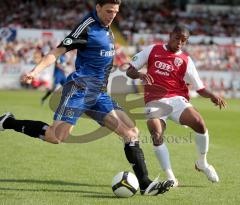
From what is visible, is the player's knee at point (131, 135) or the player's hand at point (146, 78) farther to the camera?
the player's hand at point (146, 78)

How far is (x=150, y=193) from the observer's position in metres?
8.05

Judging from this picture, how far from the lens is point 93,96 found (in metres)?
8.47

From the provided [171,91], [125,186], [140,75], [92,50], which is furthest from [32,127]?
[171,91]

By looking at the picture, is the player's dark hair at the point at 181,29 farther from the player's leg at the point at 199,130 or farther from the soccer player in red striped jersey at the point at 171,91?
the player's leg at the point at 199,130

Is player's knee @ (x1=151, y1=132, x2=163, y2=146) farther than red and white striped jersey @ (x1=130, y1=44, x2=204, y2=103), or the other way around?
red and white striped jersey @ (x1=130, y1=44, x2=204, y2=103)

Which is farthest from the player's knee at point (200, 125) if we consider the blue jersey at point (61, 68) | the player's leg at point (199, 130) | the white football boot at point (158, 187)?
the blue jersey at point (61, 68)

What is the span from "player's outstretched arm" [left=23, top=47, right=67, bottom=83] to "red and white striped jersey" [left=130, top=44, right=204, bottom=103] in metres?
1.70

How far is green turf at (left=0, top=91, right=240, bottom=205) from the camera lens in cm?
784

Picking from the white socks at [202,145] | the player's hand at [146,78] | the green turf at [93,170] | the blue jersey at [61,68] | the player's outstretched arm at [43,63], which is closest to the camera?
the player's outstretched arm at [43,63]

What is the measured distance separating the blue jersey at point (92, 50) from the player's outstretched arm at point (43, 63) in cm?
14

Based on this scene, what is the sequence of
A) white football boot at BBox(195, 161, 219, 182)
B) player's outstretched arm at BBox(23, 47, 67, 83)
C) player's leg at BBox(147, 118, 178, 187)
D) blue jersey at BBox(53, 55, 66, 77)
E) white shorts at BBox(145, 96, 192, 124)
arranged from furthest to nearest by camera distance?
1. blue jersey at BBox(53, 55, 66, 77)
2. white shorts at BBox(145, 96, 192, 124)
3. white football boot at BBox(195, 161, 219, 182)
4. player's leg at BBox(147, 118, 178, 187)
5. player's outstretched arm at BBox(23, 47, 67, 83)

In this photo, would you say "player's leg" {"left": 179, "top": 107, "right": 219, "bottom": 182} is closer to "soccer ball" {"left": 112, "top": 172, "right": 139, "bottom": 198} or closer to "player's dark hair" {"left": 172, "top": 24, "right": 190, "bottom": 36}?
"player's dark hair" {"left": 172, "top": 24, "right": 190, "bottom": 36}

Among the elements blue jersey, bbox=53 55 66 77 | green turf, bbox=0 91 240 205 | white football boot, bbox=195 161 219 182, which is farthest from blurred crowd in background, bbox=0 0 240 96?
white football boot, bbox=195 161 219 182

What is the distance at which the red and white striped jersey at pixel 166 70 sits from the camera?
30.8ft
